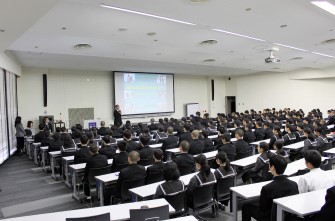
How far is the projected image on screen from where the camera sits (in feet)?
53.3

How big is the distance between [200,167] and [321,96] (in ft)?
57.0

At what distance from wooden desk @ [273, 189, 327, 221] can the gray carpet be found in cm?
161

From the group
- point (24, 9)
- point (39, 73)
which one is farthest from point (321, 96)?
point (24, 9)

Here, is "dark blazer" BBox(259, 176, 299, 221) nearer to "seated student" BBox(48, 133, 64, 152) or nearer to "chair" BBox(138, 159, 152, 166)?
"chair" BBox(138, 159, 152, 166)

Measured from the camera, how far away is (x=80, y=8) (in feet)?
17.3

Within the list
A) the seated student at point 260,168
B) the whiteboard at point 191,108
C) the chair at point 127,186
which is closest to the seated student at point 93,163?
the chair at point 127,186

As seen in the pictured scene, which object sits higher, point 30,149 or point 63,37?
point 63,37

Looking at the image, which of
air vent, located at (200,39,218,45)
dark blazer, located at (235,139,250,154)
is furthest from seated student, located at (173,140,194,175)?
air vent, located at (200,39,218,45)

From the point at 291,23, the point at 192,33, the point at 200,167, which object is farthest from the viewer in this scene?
the point at 192,33

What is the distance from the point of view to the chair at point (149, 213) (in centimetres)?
262

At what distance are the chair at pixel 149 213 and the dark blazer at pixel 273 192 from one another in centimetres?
123

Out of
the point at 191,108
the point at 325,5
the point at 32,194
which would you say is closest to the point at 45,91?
the point at 32,194

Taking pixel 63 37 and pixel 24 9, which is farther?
pixel 63 37

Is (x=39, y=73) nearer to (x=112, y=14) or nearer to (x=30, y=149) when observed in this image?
(x=30, y=149)
